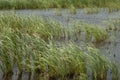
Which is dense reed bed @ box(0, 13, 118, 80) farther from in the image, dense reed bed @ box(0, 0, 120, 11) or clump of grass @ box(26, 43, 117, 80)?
dense reed bed @ box(0, 0, 120, 11)

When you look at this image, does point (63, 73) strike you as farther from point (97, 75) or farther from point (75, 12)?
point (75, 12)

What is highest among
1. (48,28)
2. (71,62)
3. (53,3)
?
(71,62)

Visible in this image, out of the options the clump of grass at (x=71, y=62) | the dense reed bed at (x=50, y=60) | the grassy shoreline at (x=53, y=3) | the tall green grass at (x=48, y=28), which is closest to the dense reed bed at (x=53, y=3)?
the grassy shoreline at (x=53, y=3)

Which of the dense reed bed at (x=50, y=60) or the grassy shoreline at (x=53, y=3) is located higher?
the dense reed bed at (x=50, y=60)

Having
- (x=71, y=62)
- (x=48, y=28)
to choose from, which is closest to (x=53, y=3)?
(x=48, y=28)

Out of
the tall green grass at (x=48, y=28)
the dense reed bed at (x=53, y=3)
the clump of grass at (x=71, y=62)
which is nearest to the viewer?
the clump of grass at (x=71, y=62)

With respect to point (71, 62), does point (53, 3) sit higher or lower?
lower

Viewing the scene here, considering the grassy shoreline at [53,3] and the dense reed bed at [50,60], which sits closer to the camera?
the dense reed bed at [50,60]

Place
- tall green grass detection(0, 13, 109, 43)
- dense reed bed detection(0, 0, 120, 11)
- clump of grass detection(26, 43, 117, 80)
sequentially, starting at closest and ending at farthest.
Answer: clump of grass detection(26, 43, 117, 80) → tall green grass detection(0, 13, 109, 43) → dense reed bed detection(0, 0, 120, 11)

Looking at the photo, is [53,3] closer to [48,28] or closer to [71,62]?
[48,28]

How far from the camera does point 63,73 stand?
27.2 ft

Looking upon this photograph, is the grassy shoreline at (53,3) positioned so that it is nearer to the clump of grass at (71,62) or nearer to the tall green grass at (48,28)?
the tall green grass at (48,28)

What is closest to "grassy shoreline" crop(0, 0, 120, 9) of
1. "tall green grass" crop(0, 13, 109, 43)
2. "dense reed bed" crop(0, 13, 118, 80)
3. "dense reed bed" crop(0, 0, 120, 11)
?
"dense reed bed" crop(0, 0, 120, 11)

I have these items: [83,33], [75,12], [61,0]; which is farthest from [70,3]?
[83,33]
